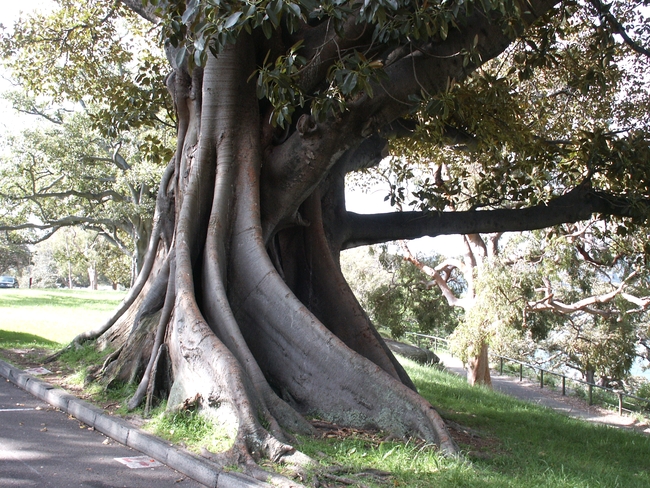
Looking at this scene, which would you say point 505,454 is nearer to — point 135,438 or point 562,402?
point 135,438

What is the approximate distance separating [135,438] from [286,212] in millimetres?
3465

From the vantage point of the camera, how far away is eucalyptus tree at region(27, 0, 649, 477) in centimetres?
563

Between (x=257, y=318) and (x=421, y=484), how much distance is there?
3063mm

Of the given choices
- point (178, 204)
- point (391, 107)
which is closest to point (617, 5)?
point (391, 107)

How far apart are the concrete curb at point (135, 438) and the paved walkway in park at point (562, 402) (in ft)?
40.2

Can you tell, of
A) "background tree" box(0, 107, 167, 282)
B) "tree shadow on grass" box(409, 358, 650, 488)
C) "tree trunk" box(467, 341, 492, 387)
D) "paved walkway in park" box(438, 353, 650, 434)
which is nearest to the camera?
"tree shadow on grass" box(409, 358, 650, 488)

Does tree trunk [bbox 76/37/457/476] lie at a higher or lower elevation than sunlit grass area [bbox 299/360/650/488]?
higher

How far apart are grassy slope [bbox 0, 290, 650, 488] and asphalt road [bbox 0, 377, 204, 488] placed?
528 mm

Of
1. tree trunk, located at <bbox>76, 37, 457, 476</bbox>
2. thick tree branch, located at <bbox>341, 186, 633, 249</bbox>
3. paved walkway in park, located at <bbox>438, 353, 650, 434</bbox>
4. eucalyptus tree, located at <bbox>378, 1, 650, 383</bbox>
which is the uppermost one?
eucalyptus tree, located at <bbox>378, 1, 650, 383</bbox>

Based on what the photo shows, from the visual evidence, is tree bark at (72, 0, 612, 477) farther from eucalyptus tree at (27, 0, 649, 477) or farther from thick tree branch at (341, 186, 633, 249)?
thick tree branch at (341, 186, 633, 249)

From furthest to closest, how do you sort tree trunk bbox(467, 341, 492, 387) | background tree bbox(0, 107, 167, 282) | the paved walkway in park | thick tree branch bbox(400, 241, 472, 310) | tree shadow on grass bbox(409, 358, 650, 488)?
background tree bbox(0, 107, 167, 282) < thick tree branch bbox(400, 241, 472, 310) < tree trunk bbox(467, 341, 492, 387) < the paved walkway in park < tree shadow on grass bbox(409, 358, 650, 488)

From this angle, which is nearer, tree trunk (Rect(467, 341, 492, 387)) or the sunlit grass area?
the sunlit grass area

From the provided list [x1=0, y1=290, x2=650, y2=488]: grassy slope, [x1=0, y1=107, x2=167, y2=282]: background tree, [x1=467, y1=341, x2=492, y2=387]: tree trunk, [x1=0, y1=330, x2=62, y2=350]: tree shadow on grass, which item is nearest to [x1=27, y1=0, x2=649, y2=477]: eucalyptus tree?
[x1=0, y1=290, x2=650, y2=488]: grassy slope

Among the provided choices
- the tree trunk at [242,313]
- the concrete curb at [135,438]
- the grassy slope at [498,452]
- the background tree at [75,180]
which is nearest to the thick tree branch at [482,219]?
the tree trunk at [242,313]
